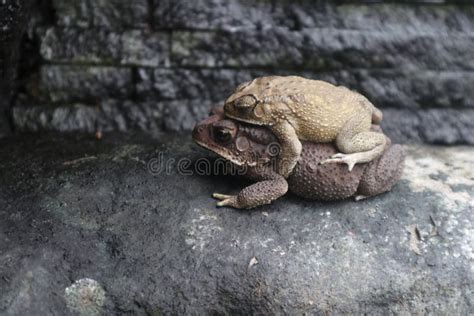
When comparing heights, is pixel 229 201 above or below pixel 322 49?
below

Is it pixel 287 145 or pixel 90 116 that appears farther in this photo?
pixel 90 116

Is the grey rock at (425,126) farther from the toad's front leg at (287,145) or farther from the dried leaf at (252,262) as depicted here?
the dried leaf at (252,262)

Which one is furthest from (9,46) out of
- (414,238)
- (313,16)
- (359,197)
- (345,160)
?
(414,238)

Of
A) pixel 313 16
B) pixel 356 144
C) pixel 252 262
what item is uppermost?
pixel 313 16

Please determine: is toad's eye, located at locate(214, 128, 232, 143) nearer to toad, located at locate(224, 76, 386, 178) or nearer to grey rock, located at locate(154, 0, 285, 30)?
toad, located at locate(224, 76, 386, 178)

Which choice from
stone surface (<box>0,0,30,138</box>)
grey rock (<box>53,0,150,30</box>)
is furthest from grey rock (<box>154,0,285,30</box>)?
stone surface (<box>0,0,30,138</box>)

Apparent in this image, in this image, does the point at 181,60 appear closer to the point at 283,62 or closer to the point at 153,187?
the point at 283,62
